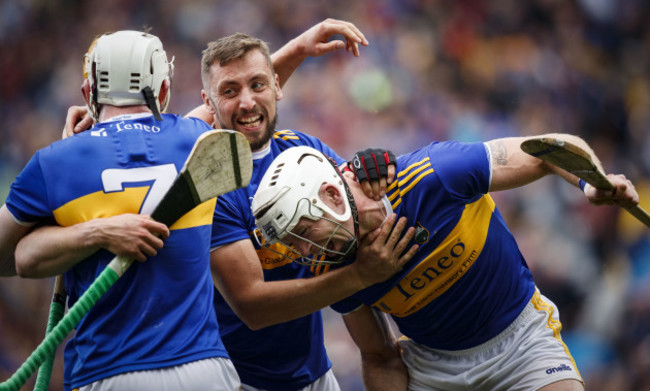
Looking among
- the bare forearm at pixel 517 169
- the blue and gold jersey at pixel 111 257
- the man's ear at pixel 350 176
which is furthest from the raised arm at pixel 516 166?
the blue and gold jersey at pixel 111 257

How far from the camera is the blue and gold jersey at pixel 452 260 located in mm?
3221

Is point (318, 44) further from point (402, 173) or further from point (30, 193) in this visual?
point (30, 193)

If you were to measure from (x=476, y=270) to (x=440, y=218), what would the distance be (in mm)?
318

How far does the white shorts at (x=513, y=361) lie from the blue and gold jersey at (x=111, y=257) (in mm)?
1281

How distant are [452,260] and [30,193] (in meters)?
1.77

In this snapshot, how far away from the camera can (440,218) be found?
3299 mm

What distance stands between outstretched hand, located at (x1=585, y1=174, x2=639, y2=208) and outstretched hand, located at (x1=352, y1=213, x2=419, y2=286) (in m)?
0.73

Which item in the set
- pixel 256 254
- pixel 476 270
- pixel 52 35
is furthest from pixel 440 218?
pixel 52 35

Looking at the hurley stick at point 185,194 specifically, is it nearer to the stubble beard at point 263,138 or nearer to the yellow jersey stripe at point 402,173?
the yellow jersey stripe at point 402,173

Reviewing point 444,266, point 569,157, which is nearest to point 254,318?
A: point 444,266

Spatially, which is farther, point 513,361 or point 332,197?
point 513,361

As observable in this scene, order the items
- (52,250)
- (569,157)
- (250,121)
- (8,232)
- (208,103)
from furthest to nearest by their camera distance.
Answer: (208,103), (250,121), (569,157), (8,232), (52,250)

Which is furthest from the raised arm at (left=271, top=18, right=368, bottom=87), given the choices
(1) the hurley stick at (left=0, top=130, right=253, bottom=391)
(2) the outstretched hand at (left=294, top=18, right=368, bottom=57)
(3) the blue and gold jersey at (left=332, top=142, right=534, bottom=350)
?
(1) the hurley stick at (left=0, top=130, right=253, bottom=391)

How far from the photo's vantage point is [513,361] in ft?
11.1
